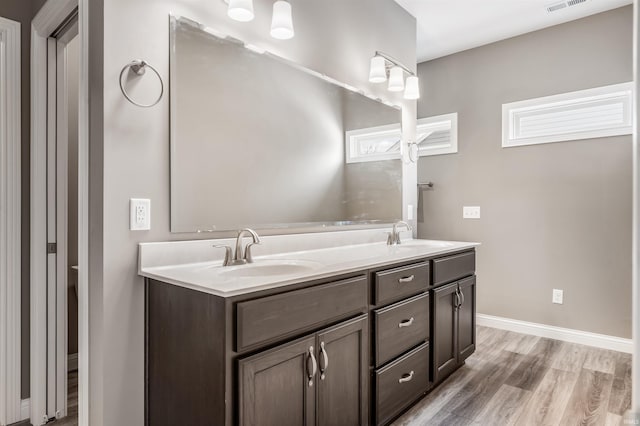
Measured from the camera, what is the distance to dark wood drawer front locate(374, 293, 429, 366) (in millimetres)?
1784

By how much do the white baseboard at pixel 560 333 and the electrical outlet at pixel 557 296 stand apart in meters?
0.22

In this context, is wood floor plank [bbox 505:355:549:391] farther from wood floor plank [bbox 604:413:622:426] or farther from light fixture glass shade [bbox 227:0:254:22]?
light fixture glass shade [bbox 227:0:254:22]

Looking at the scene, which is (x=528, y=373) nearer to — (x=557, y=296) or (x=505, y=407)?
(x=505, y=407)

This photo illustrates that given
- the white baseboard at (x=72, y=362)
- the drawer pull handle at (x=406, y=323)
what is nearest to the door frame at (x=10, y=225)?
the white baseboard at (x=72, y=362)

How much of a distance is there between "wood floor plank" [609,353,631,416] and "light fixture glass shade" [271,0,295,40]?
8.72ft

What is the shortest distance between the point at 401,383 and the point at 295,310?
3.04 feet

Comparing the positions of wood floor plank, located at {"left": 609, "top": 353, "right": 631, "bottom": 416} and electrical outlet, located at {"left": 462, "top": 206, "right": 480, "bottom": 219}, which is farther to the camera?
electrical outlet, located at {"left": 462, "top": 206, "right": 480, "bottom": 219}

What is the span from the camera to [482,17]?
3.12 meters

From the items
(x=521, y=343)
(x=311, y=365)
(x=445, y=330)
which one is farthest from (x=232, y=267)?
(x=521, y=343)

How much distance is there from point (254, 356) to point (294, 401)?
10.8 inches

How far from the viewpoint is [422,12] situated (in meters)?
3.08

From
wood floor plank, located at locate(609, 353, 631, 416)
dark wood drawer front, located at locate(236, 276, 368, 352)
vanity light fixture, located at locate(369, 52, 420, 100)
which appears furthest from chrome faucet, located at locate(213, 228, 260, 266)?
wood floor plank, located at locate(609, 353, 631, 416)

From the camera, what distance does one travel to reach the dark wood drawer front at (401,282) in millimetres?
1778

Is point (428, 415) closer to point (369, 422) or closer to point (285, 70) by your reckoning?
point (369, 422)
